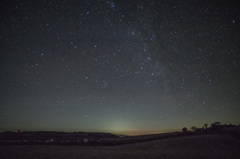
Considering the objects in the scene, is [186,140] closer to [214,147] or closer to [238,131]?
[214,147]

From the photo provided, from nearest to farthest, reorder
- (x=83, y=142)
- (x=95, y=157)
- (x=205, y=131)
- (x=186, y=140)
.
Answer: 1. (x=95, y=157)
2. (x=186, y=140)
3. (x=205, y=131)
4. (x=83, y=142)

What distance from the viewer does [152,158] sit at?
35.3ft

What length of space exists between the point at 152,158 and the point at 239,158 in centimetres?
549

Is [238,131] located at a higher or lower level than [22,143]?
higher

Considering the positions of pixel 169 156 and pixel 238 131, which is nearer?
pixel 169 156

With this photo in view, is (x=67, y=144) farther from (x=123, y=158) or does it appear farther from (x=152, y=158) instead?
(x=152, y=158)

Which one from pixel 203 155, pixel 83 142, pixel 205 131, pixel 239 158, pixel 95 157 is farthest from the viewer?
pixel 83 142

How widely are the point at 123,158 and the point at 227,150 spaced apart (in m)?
7.94

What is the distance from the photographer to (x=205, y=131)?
1780 cm

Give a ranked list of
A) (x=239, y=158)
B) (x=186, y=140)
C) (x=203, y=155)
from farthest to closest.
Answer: (x=186, y=140) → (x=203, y=155) → (x=239, y=158)

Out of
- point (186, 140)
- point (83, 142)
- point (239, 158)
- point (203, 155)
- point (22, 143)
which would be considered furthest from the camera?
point (22, 143)

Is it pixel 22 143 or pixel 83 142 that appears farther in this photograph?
pixel 22 143

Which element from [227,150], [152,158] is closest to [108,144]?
[152,158]

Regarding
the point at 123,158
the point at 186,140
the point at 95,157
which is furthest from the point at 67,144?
the point at 186,140
